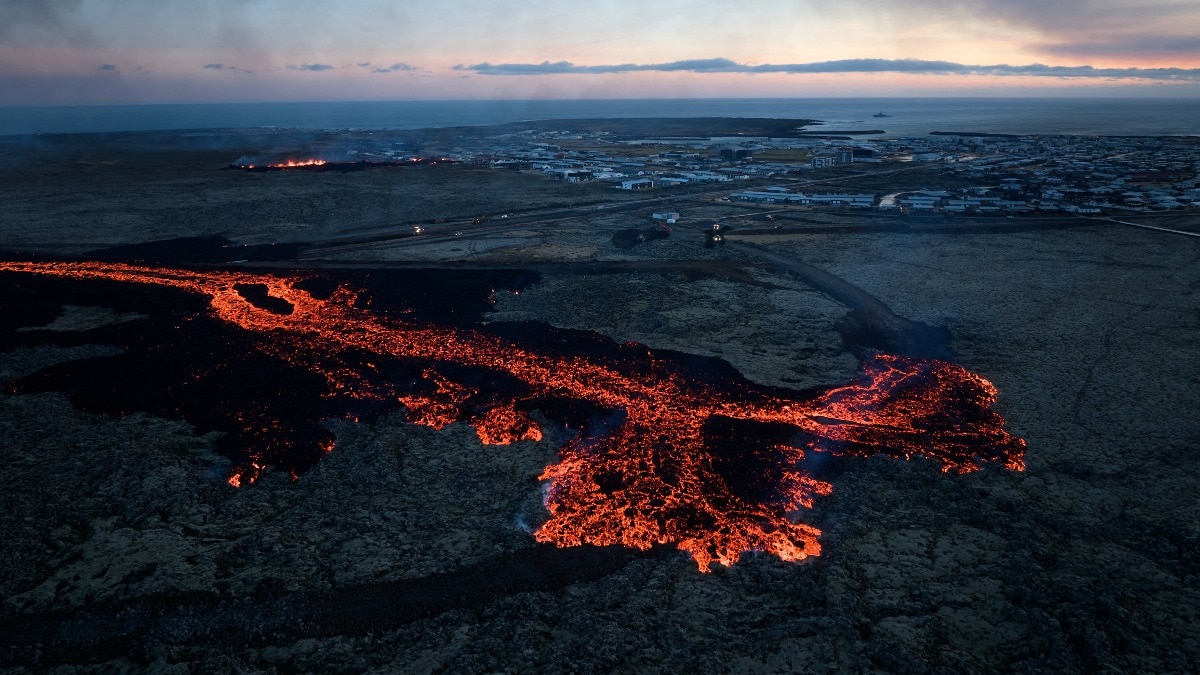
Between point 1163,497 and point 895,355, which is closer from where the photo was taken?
point 1163,497

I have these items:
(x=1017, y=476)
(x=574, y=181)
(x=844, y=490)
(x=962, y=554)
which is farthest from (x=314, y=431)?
(x=574, y=181)

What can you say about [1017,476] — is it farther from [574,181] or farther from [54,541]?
[574,181]

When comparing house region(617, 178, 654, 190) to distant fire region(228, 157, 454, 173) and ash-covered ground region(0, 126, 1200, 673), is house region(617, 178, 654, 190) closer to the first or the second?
distant fire region(228, 157, 454, 173)

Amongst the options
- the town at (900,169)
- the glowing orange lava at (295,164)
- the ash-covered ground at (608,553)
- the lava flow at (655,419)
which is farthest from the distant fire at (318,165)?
the ash-covered ground at (608,553)

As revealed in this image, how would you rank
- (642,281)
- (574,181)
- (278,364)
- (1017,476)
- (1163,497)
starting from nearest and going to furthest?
(1163,497) < (1017,476) < (278,364) < (642,281) < (574,181)

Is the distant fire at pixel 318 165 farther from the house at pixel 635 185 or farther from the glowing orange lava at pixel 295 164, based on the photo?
the house at pixel 635 185

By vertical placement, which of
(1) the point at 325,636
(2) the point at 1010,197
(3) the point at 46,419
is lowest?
(1) the point at 325,636
